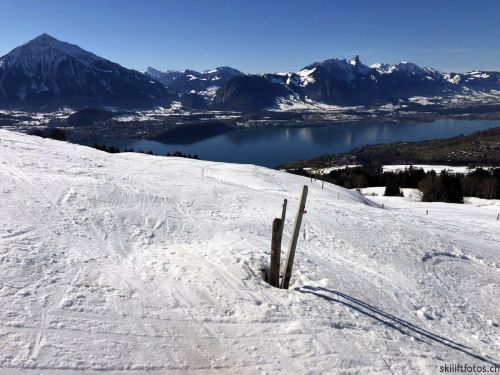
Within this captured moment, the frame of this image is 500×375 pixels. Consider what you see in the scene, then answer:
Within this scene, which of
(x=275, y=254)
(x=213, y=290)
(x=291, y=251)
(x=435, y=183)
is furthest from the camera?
(x=435, y=183)

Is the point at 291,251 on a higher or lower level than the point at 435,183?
higher

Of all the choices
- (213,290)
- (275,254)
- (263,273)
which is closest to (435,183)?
(263,273)

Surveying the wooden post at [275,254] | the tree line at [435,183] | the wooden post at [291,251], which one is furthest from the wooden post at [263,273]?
the tree line at [435,183]

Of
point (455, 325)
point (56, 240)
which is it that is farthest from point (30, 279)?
point (455, 325)

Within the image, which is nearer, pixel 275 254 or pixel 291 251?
pixel 291 251

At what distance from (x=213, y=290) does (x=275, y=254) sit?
6.72 feet

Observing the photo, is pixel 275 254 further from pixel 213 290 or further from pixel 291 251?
pixel 213 290

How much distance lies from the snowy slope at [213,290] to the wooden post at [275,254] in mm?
456

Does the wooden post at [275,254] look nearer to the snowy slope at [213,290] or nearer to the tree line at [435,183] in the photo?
the snowy slope at [213,290]

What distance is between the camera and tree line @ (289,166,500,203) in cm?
6975

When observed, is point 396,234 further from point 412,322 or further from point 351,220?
point 412,322

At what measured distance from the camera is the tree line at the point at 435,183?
69.8 m

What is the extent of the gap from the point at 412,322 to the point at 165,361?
6.94 metres

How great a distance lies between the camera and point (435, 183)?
237 feet
